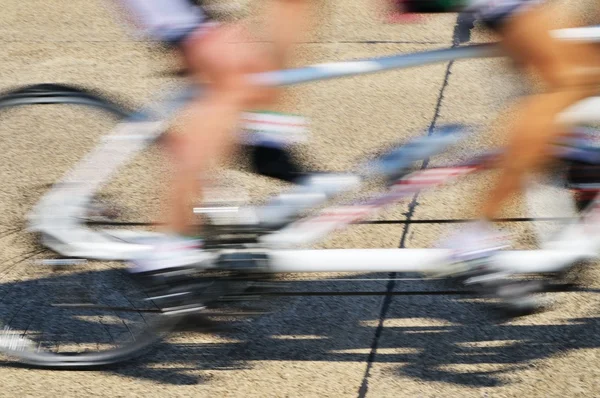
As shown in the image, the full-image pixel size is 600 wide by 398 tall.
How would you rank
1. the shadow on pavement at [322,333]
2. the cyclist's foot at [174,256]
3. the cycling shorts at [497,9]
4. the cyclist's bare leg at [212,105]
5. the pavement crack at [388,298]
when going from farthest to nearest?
1. the shadow on pavement at [322,333]
2. the pavement crack at [388,298]
3. the cyclist's foot at [174,256]
4. the cyclist's bare leg at [212,105]
5. the cycling shorts at [497,9]

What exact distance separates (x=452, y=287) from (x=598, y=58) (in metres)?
0.89

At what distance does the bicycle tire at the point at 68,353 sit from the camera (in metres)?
2.93

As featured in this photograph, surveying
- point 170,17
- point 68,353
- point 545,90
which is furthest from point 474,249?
point 68,353

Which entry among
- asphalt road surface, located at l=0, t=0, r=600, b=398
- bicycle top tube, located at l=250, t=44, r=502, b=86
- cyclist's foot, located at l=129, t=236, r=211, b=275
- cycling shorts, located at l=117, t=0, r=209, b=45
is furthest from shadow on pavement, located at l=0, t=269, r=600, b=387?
cycling shorts, located at l=117, t=0, r=209, b=45

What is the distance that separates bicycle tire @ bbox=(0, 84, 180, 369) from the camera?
293 cm

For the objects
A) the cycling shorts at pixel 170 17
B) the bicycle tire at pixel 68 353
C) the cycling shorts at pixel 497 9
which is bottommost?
the bicycle tire at pixel 68 353

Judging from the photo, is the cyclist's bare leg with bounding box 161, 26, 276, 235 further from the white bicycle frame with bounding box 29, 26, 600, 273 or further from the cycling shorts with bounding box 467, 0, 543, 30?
the cycling shorts with bounding box 467, 0, 543, 30

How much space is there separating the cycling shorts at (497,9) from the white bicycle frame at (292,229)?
223 millimetres

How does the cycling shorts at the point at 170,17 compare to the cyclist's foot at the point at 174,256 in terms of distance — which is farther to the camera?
the cyclist's foot at the point at 174,256

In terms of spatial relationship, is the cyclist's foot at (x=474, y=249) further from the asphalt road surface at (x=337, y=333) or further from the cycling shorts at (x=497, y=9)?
the cycling shorts at (x=497, y=9)

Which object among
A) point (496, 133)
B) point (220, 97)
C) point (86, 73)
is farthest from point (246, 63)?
point (86, 73)

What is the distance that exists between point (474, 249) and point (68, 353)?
1.40m

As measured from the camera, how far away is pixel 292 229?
2863 mm

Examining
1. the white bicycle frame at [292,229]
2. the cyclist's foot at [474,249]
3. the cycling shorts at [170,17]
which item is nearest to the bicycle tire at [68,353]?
the white bicycle frame at [292,229]
